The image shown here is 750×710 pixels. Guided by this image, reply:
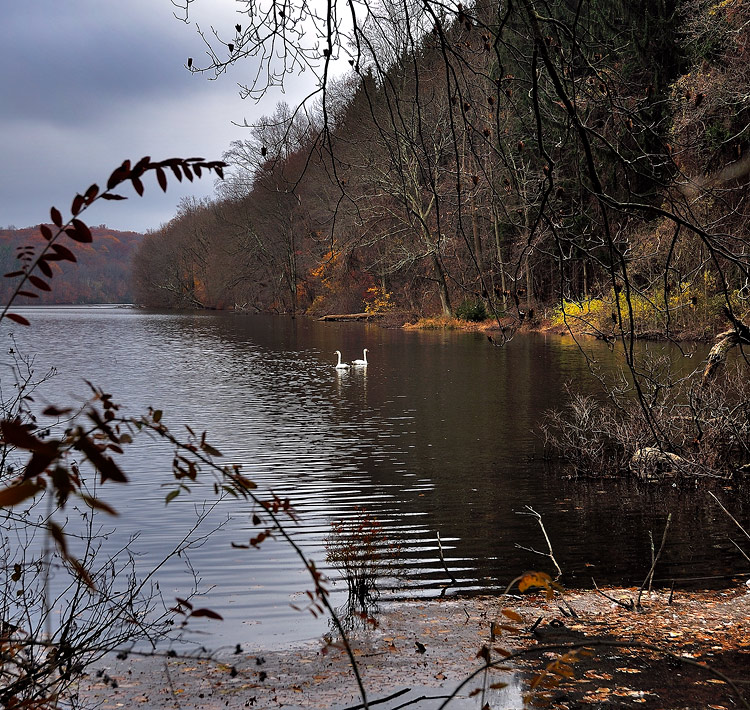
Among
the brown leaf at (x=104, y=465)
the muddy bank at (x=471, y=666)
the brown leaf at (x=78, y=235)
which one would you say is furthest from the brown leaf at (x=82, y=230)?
the muddy bank at (x=471, y=666)

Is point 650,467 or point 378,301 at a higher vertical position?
point 378,301

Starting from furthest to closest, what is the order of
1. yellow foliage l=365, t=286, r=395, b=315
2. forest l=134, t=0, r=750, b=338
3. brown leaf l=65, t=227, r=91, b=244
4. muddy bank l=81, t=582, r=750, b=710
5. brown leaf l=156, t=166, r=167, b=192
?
yellow foliage l=365, t=286, r=395, b=315, muddy bank l=81, t=582, r=750, b=710, forest l=134, t=0, r=750, b=338, brown leaf l=156, t=166, r=167, b=192, brown leaf l=65, t=227, r=91, b=244

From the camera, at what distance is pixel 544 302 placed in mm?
42062

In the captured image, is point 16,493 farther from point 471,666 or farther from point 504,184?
point 471,666

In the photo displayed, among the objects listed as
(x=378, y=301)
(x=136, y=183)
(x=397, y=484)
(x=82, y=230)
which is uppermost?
(x=378, y=301)

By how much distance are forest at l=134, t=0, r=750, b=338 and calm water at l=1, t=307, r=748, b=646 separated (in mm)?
→ 2911

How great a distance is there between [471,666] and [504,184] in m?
4.08

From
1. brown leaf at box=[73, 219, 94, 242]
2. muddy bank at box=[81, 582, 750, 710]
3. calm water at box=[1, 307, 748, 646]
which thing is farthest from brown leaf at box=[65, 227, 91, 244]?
calm water at box=[1, 307, 748, 646]

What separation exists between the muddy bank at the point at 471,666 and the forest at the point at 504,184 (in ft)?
8.59

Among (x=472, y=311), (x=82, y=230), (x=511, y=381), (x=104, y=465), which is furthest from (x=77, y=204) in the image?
(x=472, y=311)

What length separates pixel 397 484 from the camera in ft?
41.9

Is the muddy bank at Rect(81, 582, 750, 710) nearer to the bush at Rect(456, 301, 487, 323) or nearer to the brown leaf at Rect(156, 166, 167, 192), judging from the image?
the brown leaf at Rect(156, 166, 167, 192)

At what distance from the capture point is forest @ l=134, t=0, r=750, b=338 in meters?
2.87

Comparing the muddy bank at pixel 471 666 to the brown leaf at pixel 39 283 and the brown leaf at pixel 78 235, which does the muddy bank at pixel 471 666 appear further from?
the brown leaf at pixel 78 235
